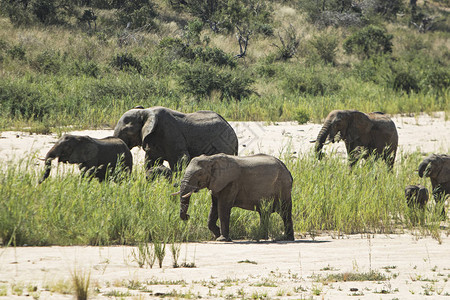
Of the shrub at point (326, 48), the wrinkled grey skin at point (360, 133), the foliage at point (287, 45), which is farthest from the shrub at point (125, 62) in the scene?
the wrinkled grey skin at point (360, 133)

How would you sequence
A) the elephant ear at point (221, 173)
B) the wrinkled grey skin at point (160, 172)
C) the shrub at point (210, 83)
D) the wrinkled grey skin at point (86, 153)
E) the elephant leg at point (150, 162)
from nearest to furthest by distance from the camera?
the elephant ear at point (221, 173)
the wrinkled grey skin at point (86, 153)
the wrinkled grey skin at point (160, 172)
the elephant leg at point (150, 162)
the shrub at point (210, 83)

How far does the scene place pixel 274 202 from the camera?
8.50 meters

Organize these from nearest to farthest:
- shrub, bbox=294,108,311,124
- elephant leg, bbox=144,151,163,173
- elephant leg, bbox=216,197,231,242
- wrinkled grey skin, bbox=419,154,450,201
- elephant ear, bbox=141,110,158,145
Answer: elephant leg, bbox=216,197,231,242
wrinkled grey skin, bbox=419,154,450,201
elephant ear, bbox=141,110,158,145
elephant leg, bbox=144,151,163,173
shrub, bbox=294,108,311,124

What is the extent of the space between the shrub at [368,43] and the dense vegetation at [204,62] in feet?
0.18

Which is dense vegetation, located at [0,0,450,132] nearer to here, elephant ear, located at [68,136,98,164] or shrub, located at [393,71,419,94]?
shrub, located at [393,71,419,94]

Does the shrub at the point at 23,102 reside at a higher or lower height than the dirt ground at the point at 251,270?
lower

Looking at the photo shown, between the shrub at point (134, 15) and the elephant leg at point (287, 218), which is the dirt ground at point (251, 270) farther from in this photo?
the shrub at point (134, 15)

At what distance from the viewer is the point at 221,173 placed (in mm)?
7902

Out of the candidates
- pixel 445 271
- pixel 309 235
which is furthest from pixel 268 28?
pixel 445 271

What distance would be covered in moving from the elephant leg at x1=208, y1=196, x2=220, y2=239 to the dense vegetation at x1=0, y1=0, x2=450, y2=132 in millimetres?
7829

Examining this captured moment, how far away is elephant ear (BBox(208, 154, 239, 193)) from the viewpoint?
25.9 ft

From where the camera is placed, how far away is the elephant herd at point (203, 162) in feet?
26.1

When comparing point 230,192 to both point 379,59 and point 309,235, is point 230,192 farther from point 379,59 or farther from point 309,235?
point 379,59

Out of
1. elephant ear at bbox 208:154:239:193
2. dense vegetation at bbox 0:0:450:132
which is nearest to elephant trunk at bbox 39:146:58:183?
elephant ear at bbox 208:154:239:193
